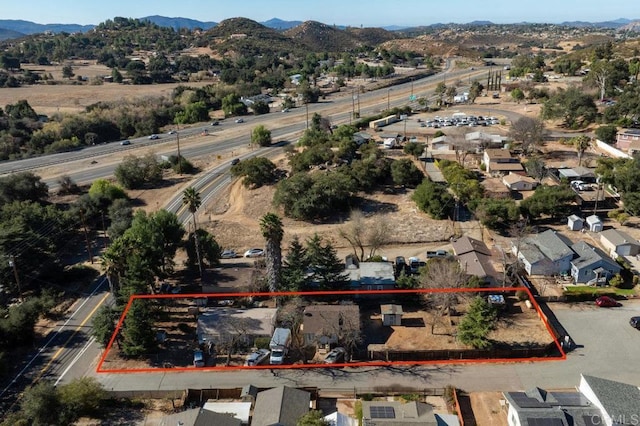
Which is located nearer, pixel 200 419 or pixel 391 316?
pixel 200 419

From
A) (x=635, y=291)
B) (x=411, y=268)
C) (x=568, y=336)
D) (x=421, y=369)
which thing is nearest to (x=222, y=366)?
(x=421, y=369)

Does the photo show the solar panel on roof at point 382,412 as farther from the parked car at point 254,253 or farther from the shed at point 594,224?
the shed at point 594,224

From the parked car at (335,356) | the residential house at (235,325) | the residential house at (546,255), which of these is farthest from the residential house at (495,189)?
the residential house at (235,325)

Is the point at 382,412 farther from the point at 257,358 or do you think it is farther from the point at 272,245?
the point at 272,245

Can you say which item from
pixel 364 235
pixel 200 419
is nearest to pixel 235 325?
pixel 200 419

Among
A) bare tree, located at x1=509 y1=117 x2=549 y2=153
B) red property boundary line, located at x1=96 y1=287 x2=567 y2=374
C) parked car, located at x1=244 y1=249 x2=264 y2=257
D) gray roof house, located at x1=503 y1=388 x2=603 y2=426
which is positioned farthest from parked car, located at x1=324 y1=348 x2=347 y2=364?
bare tree, located at x1=509 y1=117 x2=549 y2=153
